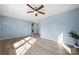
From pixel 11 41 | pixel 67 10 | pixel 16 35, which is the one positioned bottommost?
pixel 11 41

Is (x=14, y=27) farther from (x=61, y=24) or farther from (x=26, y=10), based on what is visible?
(x=61, y=24)

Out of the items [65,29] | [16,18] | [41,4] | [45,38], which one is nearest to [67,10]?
[65,29]

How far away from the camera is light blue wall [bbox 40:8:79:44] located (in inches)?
86.2

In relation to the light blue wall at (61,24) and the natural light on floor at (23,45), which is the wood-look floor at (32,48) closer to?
the natural light on floor at (23,45)

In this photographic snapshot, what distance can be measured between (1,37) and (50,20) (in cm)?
121

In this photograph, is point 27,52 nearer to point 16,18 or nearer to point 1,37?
point 1,37

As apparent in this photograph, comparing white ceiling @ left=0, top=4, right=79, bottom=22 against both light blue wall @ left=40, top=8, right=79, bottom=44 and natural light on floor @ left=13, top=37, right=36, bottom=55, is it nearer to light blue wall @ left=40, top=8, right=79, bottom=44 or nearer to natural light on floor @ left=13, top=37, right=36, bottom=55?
light blue wall @ left=40, top=8, right=79, bottom=44

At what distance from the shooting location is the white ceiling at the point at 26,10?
2.03 m

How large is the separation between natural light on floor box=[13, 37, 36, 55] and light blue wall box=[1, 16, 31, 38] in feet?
0.53

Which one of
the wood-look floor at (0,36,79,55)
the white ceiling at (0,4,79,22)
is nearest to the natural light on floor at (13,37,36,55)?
the wood-look floor at (0,36,79,55)

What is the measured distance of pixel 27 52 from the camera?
2104mm

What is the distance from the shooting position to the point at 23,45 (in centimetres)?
223

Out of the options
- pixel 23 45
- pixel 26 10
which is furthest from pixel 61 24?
pixel 23 45

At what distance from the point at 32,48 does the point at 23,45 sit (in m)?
0.22
